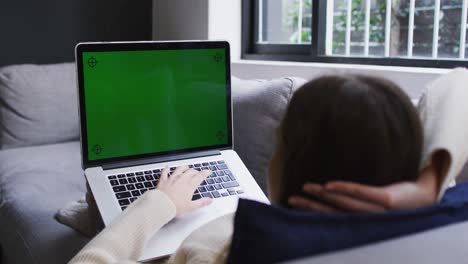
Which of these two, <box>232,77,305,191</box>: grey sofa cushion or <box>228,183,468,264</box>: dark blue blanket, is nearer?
<box>228,183,468,264</box>: dark blue blanket

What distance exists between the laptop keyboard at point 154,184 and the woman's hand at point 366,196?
0.63 metres

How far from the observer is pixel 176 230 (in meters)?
1.10

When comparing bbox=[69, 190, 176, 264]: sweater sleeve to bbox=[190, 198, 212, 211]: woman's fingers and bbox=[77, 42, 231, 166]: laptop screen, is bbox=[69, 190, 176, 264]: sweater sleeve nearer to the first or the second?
bbox=[190, 198, 212, 211]: woman's fingers

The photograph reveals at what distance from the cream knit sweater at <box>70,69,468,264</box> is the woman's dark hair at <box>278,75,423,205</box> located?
0.19ft

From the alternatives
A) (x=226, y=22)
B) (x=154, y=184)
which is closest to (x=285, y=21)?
(x=226, y=22)

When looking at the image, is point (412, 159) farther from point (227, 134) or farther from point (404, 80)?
point (404, 80)

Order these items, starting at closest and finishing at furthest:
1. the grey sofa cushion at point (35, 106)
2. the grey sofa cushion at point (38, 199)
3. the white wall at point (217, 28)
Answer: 1. the grey sofa cushion at point (38, 199)
2. the white wall at point (217, 28)
3. the grey sofa cushion at point (35, 106)

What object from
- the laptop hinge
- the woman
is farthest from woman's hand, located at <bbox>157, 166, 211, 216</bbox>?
the woman

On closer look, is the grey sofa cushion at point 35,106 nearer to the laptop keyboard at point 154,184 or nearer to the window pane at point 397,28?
the window pane at point 397,28

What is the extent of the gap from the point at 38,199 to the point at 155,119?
669 mm

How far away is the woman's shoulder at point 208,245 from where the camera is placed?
673 mm

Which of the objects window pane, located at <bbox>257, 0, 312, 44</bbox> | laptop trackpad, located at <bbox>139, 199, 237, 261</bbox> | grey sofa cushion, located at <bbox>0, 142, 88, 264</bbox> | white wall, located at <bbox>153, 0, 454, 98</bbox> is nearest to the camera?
laptop trackpad, located at <bbox>139, 199, 237, 261</bbox>

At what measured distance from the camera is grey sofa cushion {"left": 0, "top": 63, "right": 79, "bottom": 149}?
2427mm

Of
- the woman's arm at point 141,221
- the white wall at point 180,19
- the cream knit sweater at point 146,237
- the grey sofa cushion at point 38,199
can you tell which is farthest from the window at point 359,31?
the cream knit sweater at point 146,237
